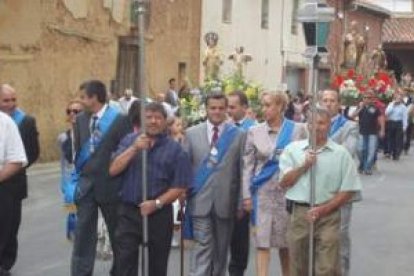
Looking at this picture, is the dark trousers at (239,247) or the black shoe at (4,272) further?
the black shoe at (4,272)

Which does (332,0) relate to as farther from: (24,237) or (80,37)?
(24,237)

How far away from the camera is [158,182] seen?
741 centimetres

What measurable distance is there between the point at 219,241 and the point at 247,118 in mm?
2198

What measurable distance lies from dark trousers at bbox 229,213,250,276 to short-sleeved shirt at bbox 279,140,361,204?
5.88 ft

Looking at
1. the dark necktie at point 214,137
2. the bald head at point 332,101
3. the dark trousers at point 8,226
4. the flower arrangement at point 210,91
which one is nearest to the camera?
the dark necktie at point 214,137

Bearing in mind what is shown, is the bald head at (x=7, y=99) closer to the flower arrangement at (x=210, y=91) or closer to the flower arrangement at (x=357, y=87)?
the flower arrangement at (x=210, y=91)

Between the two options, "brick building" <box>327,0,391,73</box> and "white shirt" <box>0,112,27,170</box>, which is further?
"brick building" <box>327,0,391,73</box>

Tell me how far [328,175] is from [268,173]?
4.25 feet

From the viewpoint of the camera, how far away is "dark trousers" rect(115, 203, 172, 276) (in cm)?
739

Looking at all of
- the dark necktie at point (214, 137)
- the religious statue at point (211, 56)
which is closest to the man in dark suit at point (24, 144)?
the dark necktie at point (214, 137)

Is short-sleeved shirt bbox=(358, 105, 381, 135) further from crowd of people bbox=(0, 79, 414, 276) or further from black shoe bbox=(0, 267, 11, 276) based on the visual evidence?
black shoe bbox=(0, 267, 11, 276)

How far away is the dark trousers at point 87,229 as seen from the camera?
8367 mm

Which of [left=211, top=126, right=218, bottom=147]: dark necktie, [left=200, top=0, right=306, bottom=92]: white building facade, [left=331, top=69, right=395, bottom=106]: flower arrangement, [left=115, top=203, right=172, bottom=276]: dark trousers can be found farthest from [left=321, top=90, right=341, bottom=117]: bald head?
[left=200, top=0, right=306, bottom=92]: white building facade

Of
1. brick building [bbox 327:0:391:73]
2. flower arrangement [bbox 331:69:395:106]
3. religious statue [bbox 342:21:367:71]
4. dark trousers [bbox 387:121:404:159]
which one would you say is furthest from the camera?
brick building [bbox 327:0:391:73]
